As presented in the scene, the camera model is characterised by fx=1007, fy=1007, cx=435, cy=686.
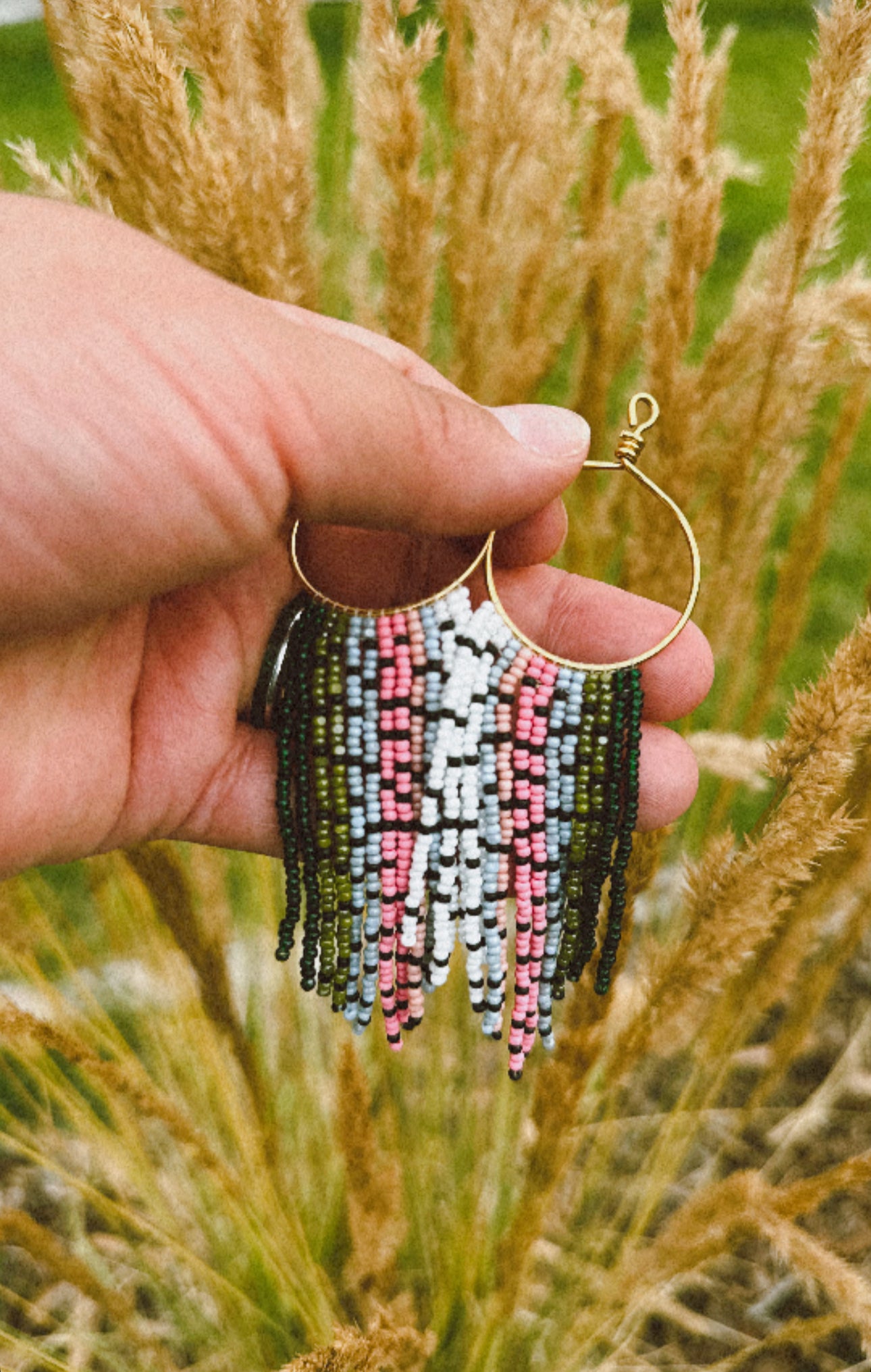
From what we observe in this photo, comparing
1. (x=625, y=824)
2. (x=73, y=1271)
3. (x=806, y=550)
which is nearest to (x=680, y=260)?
(x=806, y=550)

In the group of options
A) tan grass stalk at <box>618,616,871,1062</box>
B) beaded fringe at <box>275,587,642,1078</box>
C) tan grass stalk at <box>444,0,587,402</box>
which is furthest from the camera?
beaded fringe at <box>275,587,642,1078</box>

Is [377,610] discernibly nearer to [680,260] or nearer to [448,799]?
[448,799]

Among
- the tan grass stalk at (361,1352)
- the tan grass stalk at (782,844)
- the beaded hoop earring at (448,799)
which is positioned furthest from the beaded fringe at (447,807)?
the tan grass stalk at (361,1352)

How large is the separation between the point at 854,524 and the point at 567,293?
Answer: 1513 mm

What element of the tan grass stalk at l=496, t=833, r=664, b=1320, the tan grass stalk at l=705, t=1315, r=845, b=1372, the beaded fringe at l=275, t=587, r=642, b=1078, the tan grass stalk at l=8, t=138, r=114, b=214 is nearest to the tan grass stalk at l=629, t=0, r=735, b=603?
the beaded fringe at l=275, t=587, r=642, b=1078

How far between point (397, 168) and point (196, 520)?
0.33 metres

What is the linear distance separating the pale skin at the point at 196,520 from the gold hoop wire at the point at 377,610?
35mm

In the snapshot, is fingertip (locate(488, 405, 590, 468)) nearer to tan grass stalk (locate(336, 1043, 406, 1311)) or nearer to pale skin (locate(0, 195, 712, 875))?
pale skin (locate(0, 195, 712, 875))

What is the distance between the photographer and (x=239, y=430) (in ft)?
2.53

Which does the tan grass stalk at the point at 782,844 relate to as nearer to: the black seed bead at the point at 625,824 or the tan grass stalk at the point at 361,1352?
the black seed bead at the point at 625,824

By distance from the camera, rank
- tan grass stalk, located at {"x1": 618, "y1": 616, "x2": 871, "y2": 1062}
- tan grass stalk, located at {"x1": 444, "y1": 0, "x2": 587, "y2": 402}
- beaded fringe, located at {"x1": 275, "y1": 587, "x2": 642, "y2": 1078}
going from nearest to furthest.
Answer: tan grass stalk, located at {"x1": 618, "y1": 616, "x2": 871, "y2": 1062}
tan grass stalk, located at {"x1": 444, "y1": 0, "x2": 587, "y2": 402}
beaded fringe, located at {"x1": 275, "y1": 587, "x2": 642, "y2": 1078}

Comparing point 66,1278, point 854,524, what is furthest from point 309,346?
point 854,524

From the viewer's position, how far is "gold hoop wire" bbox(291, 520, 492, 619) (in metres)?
0.93

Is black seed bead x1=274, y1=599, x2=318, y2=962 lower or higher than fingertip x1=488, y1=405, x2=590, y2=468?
lower
